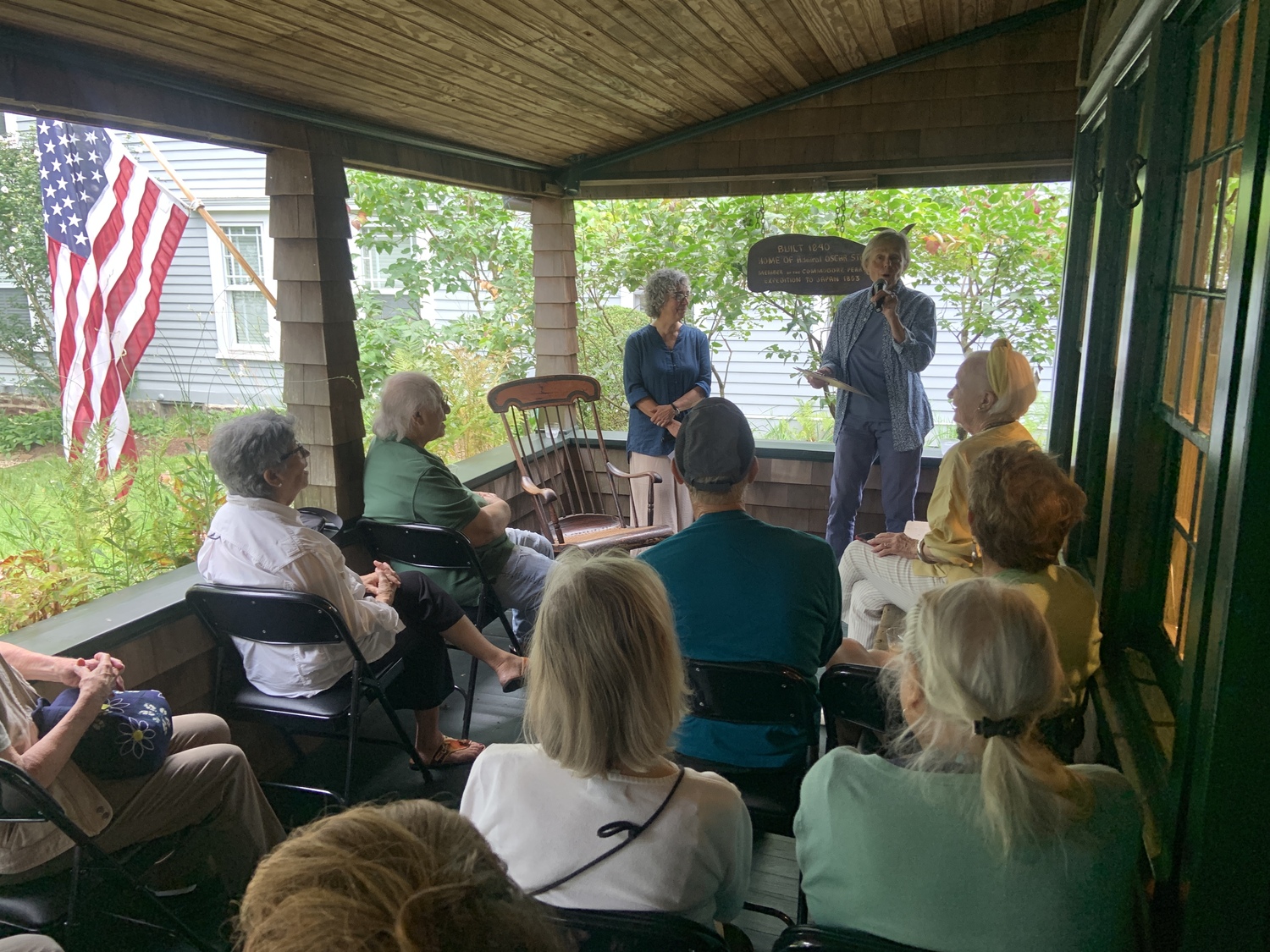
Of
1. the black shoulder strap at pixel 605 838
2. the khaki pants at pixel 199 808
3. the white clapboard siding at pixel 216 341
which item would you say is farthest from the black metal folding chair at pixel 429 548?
the black shoulder strap at pixel 605 838

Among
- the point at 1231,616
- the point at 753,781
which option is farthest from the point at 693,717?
the point at 1231,616

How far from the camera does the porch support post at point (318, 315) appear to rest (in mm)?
2992

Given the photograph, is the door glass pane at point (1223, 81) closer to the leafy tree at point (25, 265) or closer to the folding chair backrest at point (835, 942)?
the folding chair backrest at point (835, 942)

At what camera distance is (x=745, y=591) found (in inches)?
65.2

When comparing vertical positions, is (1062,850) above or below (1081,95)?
below

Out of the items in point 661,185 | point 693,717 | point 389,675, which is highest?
point 661,185

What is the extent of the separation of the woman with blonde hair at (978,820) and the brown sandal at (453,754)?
5.85 feet

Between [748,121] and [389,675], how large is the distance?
11.4 feet

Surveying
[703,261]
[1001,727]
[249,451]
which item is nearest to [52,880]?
[249,451]

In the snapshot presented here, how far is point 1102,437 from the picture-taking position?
2500mm

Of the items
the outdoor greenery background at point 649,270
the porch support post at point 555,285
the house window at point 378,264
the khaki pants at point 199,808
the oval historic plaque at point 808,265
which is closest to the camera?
the khaki pants at point 199,808

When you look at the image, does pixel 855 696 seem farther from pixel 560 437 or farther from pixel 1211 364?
pixel 560 437

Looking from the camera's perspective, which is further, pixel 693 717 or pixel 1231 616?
pixel 693 717

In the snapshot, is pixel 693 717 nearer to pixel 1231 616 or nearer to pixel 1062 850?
pixel 1062 850
